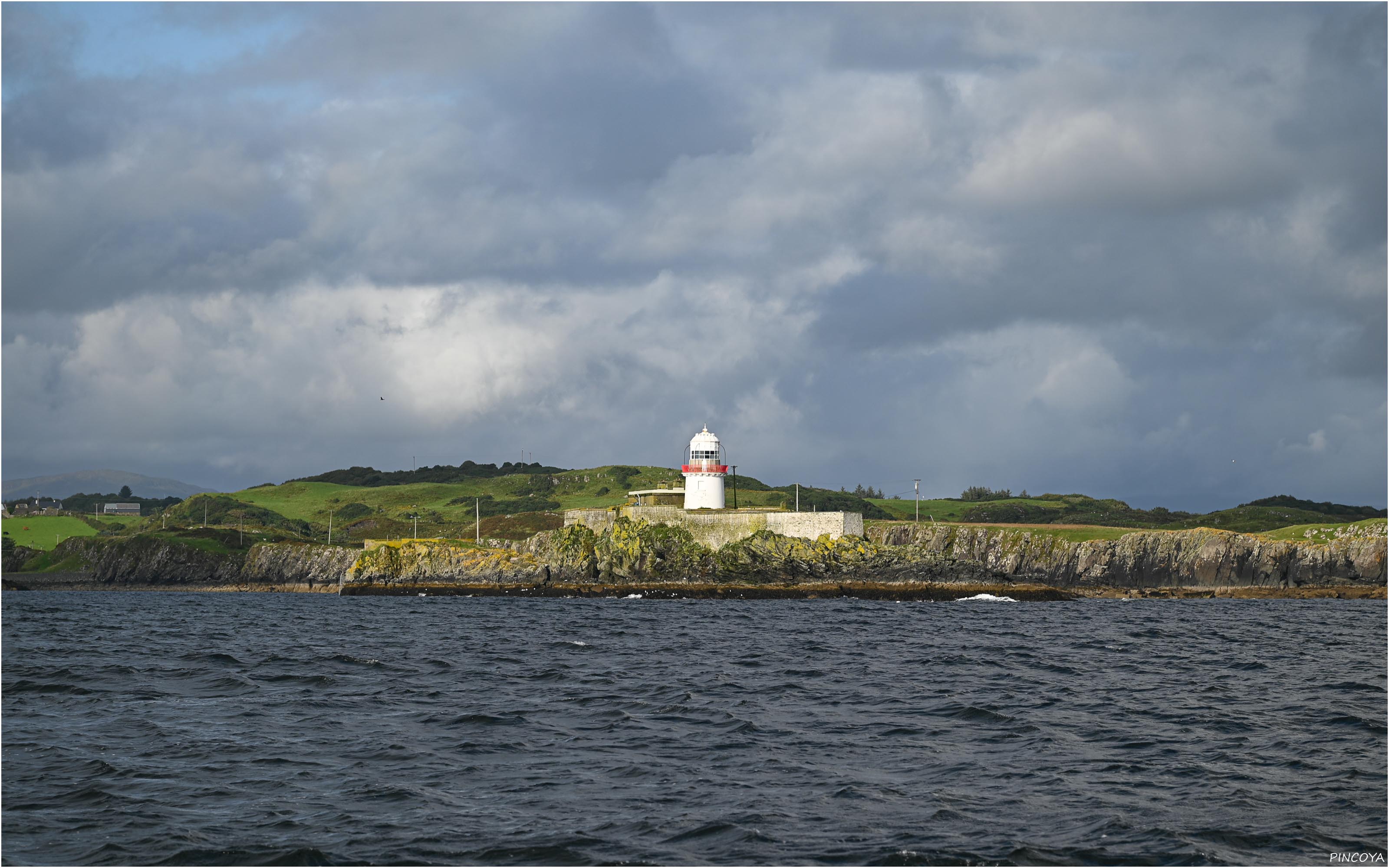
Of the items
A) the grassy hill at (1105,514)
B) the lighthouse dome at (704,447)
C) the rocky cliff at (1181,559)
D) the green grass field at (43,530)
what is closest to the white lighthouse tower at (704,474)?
the lighthouse dome at (704,447)

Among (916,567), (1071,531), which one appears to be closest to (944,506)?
(1071,531)

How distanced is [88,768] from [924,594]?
6345 centimetres

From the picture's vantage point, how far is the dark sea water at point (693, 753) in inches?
527

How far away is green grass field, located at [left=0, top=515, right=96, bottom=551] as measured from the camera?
419ft

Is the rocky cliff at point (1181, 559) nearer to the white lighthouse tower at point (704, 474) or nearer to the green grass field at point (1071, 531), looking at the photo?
the green grass field at point (1071, 531)

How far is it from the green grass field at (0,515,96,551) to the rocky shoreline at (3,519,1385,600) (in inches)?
2519

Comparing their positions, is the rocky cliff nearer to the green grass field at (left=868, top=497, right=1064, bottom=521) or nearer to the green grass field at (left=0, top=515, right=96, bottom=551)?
the green grass field at (left=868, top=497, right=1064, bottom=521)

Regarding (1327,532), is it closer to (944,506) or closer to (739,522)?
(739,522)

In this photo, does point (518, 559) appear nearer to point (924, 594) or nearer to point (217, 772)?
point (924, 594)

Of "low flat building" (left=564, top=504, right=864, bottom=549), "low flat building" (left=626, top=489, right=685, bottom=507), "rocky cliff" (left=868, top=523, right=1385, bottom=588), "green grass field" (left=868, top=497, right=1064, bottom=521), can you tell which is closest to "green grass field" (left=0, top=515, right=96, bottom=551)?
"low flat building" (left=626, top=489, right=685, bottom=507)

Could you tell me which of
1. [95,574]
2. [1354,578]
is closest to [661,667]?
[1354,578]

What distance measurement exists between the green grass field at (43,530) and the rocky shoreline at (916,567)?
210ft

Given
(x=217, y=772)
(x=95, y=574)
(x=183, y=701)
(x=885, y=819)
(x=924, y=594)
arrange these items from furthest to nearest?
(x=95, y=574), (x=924, y=594), (x=183, y=701), (x=217, y=772), (x=885, y=819)

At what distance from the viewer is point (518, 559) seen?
86750 millimetres
